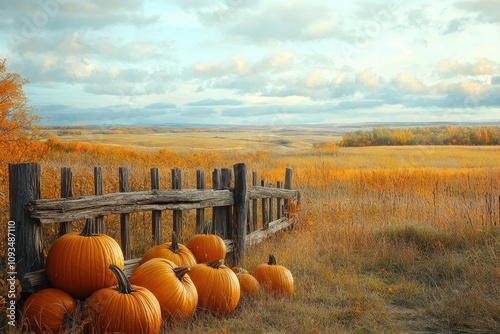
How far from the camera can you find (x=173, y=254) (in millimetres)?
5352

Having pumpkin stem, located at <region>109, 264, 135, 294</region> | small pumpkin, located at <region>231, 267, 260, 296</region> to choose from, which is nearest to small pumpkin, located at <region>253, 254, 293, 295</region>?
small pumpkin, located at <region>231, 267, 260, 296</region>

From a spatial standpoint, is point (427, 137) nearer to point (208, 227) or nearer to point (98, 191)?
point (208, 227)

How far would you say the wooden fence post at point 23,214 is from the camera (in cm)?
446

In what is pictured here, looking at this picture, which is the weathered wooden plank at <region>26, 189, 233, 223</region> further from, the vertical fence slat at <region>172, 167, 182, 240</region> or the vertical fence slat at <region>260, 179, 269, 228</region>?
the vertical fence slat at <region>260, 179, 269, 228</region>

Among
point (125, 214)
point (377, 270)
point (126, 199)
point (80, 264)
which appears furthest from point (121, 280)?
point (377, 270)

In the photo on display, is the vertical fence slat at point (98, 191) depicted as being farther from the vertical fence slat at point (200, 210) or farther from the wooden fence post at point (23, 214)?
the vertical fence slat at point (200, 210)

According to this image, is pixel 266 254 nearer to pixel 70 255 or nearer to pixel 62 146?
pixel 70 255

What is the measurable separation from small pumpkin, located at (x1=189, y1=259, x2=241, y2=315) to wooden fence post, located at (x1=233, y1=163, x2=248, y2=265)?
6.15 feet

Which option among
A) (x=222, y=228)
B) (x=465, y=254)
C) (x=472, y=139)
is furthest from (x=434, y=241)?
(x=472, y=139)

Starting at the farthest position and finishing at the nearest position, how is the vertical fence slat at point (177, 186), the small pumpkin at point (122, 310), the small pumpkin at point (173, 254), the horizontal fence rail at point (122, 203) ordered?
the vertical fence slat at point (177, 186)
the small pumpkin at point (173, 254)
the horizontal fence rail at point (122, 203)
the small pumpkin at point (122, 310)

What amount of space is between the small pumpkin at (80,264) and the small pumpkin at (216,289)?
0.91 m

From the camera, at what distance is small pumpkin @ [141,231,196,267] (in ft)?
17.4

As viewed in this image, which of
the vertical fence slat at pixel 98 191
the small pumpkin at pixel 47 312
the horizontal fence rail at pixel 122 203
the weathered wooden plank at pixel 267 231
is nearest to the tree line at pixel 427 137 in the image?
the weathered wooden plank at pixel 267 231

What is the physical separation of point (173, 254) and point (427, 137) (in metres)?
51.7
